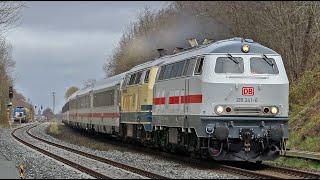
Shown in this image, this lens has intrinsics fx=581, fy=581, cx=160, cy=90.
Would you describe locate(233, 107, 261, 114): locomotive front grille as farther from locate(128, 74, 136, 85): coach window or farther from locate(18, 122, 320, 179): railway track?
locate(128, 74, 136, 85): coach window

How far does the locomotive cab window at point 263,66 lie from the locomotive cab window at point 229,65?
0.36 m

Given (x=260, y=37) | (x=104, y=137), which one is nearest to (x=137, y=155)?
(x=104, y=137)

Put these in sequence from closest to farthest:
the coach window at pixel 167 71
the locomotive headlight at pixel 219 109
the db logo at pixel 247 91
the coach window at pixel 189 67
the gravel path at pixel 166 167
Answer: the gravel path at pixel 166 167 < the locomotive headlight at pixel 219 109 < the db logo at pixel 247 91 < the coach window at pixel 189 67 < the coach window at pixel 167 71

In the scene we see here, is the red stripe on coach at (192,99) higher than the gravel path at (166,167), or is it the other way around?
the red stripe on coach at (192,99)

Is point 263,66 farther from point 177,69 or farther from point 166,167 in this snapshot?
point 166,167

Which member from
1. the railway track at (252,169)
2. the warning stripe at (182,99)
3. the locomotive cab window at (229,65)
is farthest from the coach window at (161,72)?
the locomotive cab window at (229,65)

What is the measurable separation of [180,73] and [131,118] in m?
7.19

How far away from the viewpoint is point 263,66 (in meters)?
17.5

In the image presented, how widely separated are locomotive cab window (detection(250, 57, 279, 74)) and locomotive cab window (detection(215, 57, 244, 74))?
364 mm

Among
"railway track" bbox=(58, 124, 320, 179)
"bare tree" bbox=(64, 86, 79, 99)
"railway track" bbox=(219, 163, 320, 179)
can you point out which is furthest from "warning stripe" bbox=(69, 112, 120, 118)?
"bare tree" bbox=(64, 86, 79, 99)

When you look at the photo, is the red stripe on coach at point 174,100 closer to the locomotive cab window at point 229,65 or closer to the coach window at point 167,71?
the coach window at point 167,71

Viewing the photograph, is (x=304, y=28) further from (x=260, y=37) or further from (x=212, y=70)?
(x=212, y=70)

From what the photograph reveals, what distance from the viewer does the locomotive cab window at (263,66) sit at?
1738 centimetres

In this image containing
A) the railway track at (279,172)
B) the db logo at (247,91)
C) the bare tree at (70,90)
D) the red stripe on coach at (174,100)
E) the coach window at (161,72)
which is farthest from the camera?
the bare tree at (70,90)
